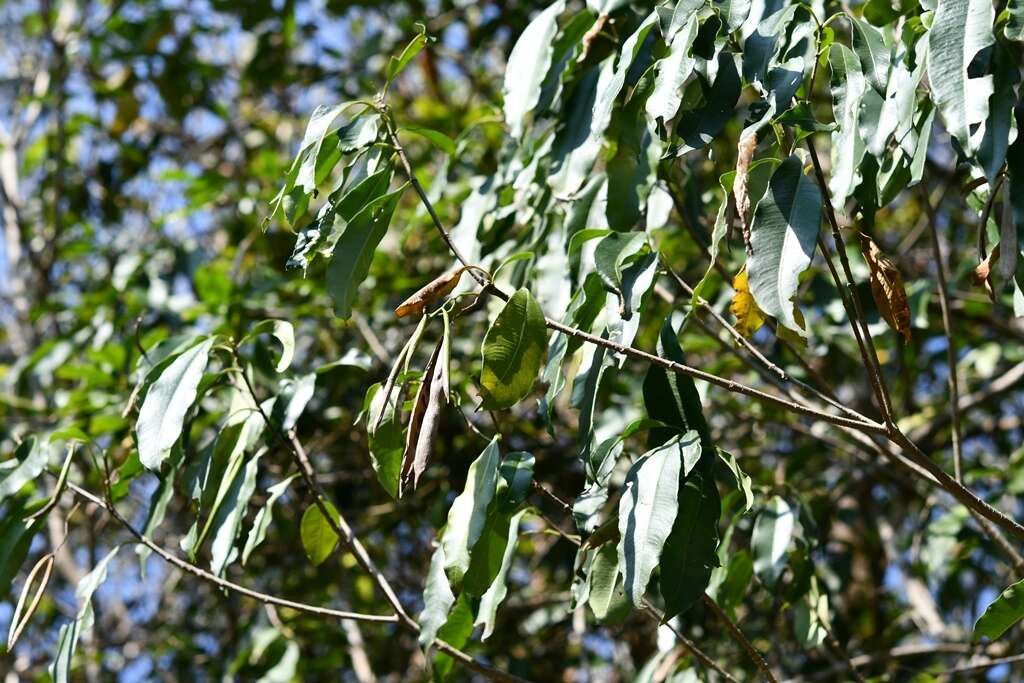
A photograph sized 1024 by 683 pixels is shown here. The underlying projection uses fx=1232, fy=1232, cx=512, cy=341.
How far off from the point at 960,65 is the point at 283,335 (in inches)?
40.0

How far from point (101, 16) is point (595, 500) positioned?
3.70 meters

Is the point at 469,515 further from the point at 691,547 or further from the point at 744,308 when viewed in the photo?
the point at 744,308

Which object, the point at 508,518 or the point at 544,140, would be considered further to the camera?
the point at 544,140

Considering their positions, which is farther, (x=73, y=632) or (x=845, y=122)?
(x=73, y=632)

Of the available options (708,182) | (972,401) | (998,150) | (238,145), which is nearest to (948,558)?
(972,401)

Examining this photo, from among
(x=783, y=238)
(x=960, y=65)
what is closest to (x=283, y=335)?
(x=783, y=238)

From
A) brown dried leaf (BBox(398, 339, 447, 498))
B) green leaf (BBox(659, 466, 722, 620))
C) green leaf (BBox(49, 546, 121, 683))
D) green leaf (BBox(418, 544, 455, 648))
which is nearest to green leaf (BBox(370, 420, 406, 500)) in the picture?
green leaf (BBox(418, 544, 455, 648))

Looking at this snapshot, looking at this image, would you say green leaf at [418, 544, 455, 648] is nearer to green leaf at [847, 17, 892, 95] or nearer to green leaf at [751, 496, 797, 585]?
green leaf at [751, 496, 797, 585]

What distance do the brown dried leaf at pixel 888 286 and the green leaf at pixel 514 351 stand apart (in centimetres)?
36

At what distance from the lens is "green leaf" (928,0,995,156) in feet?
3.83

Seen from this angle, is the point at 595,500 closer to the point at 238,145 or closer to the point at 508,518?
the point at 508,518

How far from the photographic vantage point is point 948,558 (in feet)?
8.85

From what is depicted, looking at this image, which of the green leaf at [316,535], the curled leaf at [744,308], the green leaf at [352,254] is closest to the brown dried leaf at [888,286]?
the curled leaf at [744,308]

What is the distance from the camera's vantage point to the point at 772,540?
6.22 ft
